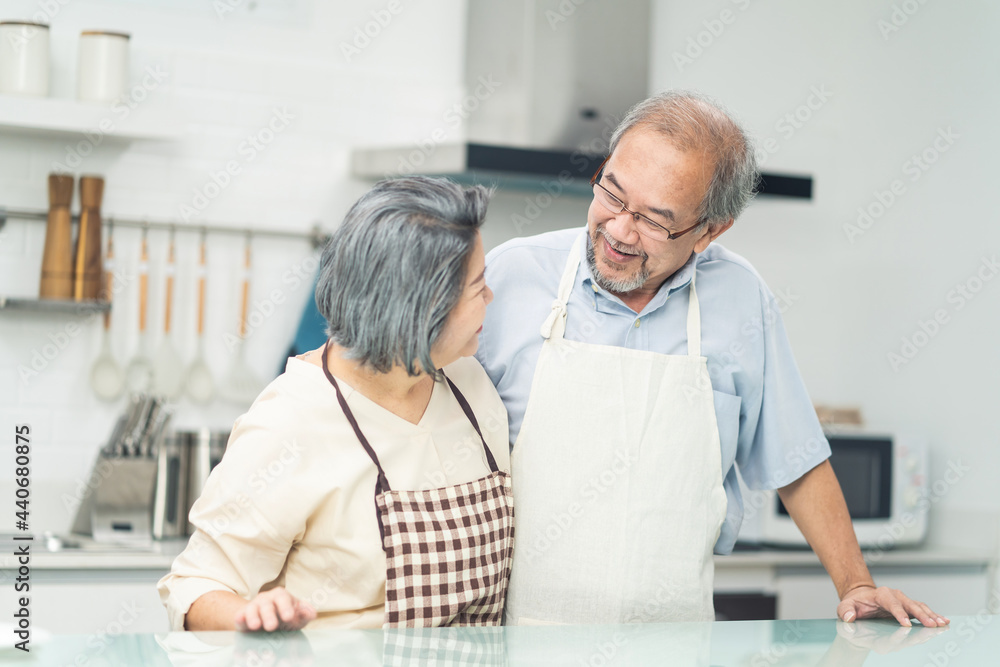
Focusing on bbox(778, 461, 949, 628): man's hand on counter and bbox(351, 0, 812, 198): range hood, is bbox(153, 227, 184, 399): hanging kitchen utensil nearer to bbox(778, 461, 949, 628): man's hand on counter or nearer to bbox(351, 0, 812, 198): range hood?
bbox(351, 0, 812, 198): range hood

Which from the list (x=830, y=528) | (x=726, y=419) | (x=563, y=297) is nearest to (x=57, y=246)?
(x=563, y=297)

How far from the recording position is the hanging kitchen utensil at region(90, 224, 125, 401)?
2.71m

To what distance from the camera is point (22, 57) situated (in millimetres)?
2484

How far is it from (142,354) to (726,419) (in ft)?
5.85

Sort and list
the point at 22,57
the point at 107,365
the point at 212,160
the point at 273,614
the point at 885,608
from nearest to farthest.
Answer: the point at 273,614 < the point at 885,608 < the point at 22,57 < the point at 107,365 < the point at 212,160

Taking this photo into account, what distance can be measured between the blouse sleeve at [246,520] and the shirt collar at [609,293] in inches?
21.7

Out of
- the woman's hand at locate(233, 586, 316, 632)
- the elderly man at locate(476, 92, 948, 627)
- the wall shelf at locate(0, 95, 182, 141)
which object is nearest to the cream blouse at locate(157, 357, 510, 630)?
the woman's hand at locate(233, 586, 316, 632)

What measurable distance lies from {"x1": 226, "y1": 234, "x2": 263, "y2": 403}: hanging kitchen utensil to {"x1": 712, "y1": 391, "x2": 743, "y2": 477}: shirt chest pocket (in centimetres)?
164

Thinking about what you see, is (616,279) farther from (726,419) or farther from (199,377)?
(199,377)

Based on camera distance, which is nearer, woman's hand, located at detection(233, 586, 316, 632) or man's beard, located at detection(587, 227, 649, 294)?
woman's hand, located at detection(233, 586, 316, 632)

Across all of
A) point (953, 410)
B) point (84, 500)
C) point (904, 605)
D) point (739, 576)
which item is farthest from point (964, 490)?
point (84, 500)

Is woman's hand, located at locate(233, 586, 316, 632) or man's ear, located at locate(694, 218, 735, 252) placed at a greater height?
man's ear, located at locate(694, 218, 735, 252)

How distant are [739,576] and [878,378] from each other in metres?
0.96

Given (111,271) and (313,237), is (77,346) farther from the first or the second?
(313,237)
